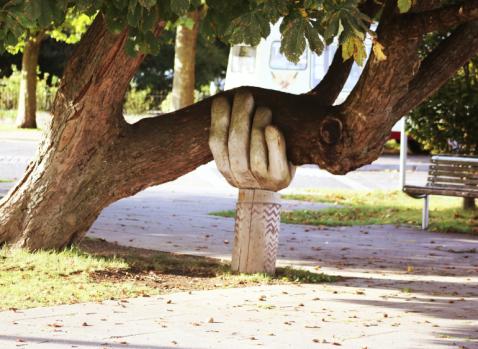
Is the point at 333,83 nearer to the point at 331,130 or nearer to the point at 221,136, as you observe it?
the point at 331,130

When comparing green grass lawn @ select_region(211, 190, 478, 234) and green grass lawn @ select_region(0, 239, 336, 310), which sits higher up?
green grass lawn @ select_region(211, 190, 478, 234)

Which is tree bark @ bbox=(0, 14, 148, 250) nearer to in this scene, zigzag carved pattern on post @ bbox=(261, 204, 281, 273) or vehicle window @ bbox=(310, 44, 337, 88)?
zigzag carved pattern on post @ bbox=(261, 204, 281, 273)

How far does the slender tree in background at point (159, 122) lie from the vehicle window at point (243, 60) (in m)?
19.1

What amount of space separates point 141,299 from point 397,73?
2633 millimetres

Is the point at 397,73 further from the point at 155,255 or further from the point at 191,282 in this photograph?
the point at 155,255

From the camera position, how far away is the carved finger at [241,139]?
32.0 ft

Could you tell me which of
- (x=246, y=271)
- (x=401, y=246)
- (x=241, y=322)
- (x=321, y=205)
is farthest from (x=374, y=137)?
(x=321, y=205)

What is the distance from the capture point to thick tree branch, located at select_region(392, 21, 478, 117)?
32.5 ft

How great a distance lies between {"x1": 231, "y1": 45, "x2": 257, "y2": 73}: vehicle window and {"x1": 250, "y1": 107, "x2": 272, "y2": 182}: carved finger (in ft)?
64.9

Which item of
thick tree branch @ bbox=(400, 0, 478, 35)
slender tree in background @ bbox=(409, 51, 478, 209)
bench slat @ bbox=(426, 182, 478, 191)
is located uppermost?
thick tree branch @ bbox=(400, 0, 478, 35)

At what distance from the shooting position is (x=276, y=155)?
9.67 m

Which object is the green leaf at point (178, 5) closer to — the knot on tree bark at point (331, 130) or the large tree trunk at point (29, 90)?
the knot on tree bark at point (331, 130)

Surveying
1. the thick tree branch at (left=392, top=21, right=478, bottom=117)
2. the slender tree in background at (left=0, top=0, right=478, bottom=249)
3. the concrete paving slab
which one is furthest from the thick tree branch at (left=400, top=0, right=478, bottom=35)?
the concrete paving slab

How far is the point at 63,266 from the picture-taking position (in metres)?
9.74
